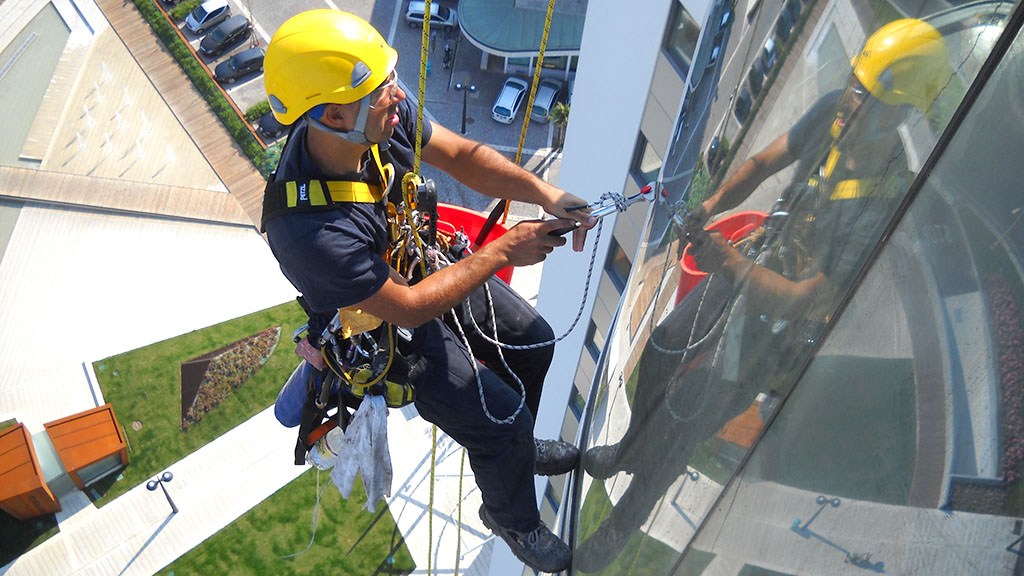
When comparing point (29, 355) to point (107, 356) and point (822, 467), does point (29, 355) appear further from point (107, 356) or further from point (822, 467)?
point (822, 467)

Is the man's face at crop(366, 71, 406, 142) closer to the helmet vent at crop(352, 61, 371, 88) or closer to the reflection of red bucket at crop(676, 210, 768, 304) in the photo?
the helmet vent at crop(352, 61, 371, 88)

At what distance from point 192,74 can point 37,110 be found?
4072 millimetres

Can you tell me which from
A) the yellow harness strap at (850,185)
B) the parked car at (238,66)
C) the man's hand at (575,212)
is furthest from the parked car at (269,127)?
the yellow harness strap at (850,185)

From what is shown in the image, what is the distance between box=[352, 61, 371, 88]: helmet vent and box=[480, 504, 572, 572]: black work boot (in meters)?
3.33

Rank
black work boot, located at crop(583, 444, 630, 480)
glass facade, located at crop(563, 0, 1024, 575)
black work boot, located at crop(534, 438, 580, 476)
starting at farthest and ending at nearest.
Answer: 1. black work boot, located at crop(534, 438, 580, 476)
2. black work boot, located at crop(583, 444, 630, 480)
3. glass facade, located at crop(563, 0, 1024, 575)

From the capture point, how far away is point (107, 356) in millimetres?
20000

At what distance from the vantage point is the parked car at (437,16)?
88.2ft

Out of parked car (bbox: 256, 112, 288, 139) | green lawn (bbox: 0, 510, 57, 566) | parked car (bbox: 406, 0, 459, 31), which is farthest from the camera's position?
parked car (bbox: 406, 0, 459, 31)

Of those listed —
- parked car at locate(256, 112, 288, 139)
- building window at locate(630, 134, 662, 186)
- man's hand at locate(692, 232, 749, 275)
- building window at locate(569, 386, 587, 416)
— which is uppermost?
man's hand at locate(692, 232, 749, 275)

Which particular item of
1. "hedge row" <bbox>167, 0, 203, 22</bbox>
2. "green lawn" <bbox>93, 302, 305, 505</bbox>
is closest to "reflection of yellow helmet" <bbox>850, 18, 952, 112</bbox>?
"green lawn" <bbox>93, 302, 305, 505</bbox>

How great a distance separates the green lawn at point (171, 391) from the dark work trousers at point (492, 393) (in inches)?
503

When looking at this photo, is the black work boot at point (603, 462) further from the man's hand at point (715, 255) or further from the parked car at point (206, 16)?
the parked car at point (206, 16)

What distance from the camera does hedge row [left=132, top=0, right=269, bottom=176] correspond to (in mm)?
24234

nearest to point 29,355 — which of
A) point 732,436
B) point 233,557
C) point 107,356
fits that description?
point 107,356
